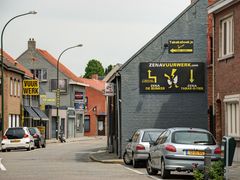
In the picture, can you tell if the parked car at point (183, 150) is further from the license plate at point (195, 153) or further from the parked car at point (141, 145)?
the parked car at point (141, 145)

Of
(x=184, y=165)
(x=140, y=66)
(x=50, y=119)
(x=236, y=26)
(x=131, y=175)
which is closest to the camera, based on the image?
(x=184, y=165)

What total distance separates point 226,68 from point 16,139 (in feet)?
62.4

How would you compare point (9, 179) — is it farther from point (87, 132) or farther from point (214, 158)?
point (87, 132)

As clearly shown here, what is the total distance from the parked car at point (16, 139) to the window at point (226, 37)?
1835 centimetres

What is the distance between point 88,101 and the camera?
338ft

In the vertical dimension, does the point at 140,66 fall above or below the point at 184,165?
above

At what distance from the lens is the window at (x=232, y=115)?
27.0 meters

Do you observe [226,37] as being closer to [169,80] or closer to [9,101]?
[169,80]

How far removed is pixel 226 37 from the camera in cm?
2864

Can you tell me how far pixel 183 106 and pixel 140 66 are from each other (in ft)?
8.78

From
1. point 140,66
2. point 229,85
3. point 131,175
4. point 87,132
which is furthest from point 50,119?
point 131,175

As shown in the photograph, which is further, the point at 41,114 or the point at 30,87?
the point at 41,114

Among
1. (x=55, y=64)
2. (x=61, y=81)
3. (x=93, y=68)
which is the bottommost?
(x=61, y=81)

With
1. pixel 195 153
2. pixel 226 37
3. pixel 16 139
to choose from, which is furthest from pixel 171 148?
pixel 16 139
